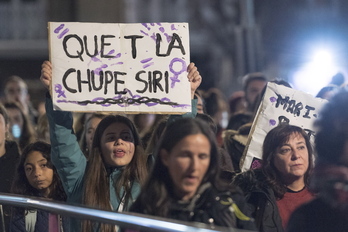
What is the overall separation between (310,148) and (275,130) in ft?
0.79

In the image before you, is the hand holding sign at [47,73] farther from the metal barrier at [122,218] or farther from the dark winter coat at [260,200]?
the dark winter coat at [260,200]

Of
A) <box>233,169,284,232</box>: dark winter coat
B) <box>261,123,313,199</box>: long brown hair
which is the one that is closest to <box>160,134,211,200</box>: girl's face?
<box>233,169,284,232</box>: dark winter coat

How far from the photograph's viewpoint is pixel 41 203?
217 inches

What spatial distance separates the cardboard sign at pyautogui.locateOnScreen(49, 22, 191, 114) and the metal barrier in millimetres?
1280

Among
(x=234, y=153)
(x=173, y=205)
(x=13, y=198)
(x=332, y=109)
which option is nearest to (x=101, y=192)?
(x=13, y=198)

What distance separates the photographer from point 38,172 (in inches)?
273

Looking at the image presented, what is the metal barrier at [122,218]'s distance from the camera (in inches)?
176

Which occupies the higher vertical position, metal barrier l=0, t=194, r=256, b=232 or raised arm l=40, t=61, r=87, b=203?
raised arm l=40, t=61, r=87, b=203

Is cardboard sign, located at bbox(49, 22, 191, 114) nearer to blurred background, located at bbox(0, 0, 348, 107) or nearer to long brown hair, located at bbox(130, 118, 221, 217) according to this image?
long brown hair, located at bbox(130, 118, 221, 217)

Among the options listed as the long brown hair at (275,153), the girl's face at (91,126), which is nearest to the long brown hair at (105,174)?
the long brown hair at (275,153)

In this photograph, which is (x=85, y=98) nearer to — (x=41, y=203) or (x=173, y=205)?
(x=41, y=203)

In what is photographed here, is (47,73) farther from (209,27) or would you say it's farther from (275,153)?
(209,27)

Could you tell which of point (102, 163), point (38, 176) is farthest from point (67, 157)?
point (38, 176)

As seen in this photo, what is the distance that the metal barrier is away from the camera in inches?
176
